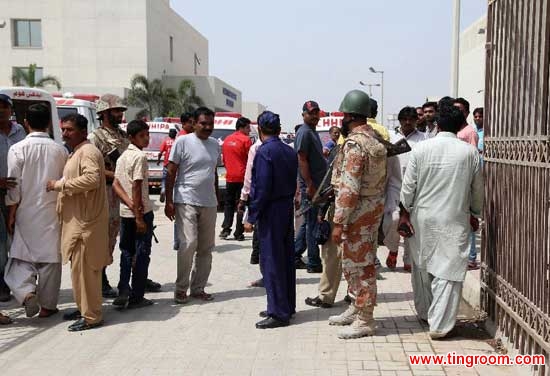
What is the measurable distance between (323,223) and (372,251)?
30.8 inches

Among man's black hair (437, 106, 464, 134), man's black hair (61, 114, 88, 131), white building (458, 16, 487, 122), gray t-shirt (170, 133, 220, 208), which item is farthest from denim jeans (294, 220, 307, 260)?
white building (458, 16, 487, 122)

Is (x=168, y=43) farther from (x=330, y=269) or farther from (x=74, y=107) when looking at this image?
(x=330, y=269)

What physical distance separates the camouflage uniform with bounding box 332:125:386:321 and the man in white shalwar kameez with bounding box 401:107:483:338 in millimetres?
317

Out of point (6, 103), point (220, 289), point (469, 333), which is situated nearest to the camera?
point (469, 333)

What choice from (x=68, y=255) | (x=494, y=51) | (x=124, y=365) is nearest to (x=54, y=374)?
(x=124, y=365)

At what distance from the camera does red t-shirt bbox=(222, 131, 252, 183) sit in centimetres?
939

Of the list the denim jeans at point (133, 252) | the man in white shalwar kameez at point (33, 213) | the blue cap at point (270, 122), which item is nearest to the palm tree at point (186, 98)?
the denim jeans at point (133, 252)

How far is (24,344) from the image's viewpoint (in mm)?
4609

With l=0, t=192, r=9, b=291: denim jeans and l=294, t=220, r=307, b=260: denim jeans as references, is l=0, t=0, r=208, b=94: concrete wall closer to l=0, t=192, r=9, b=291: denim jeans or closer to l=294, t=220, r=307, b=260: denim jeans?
l=294, t=220, r=307, b=260: denim jeans

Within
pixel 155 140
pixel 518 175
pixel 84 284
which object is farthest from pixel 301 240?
pixel 155 140

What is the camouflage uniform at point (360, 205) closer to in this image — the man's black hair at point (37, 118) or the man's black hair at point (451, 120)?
the man's black hair at point (451, 120)

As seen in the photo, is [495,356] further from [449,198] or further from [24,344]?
[24,344]

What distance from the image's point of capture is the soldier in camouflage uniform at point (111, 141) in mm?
5711

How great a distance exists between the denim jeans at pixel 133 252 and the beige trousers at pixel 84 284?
518 mm
